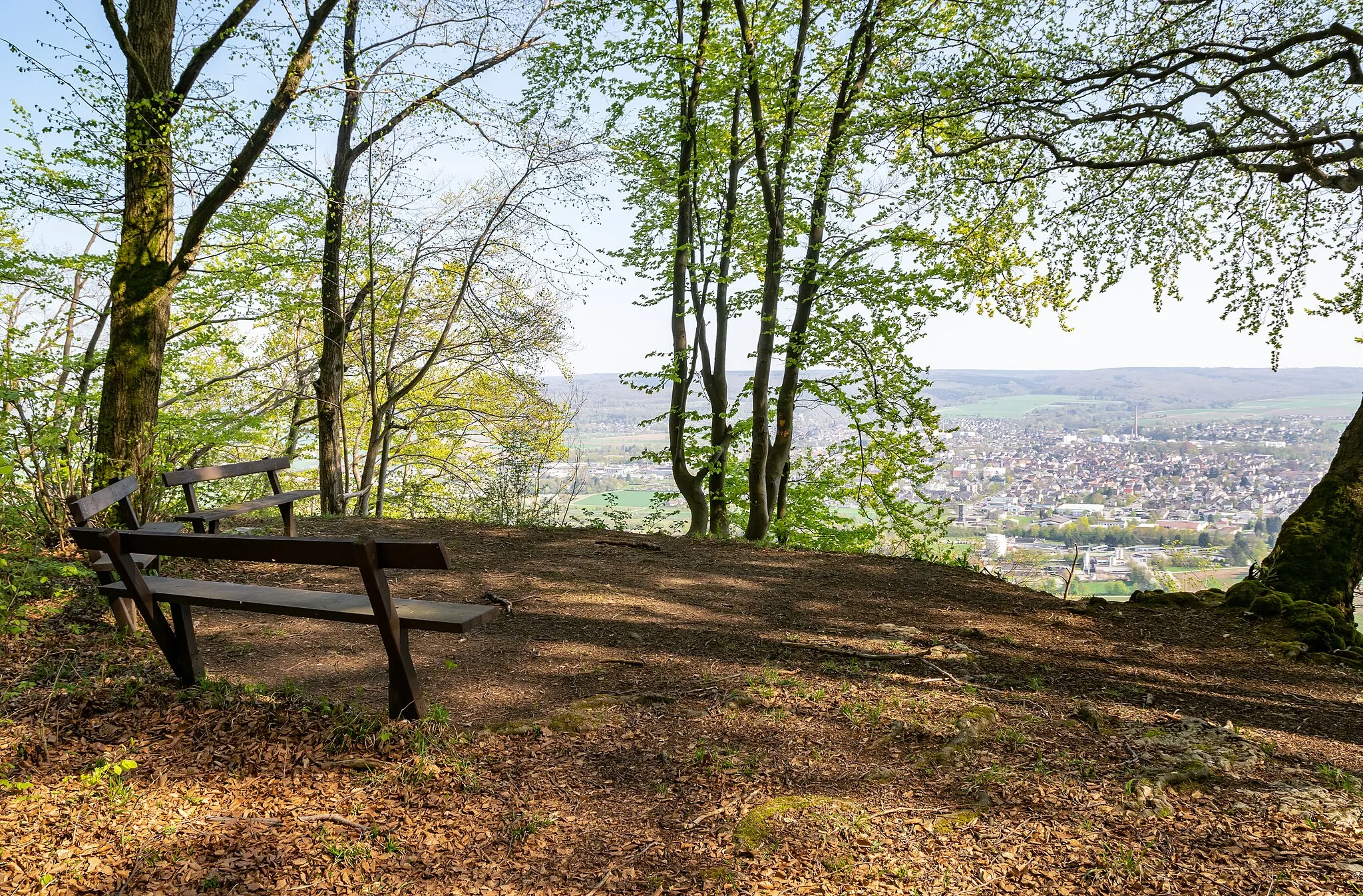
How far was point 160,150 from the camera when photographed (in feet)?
22.4

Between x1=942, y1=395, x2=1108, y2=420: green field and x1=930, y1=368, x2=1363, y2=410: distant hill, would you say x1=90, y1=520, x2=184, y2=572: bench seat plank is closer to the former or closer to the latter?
x1=942, y1=395, x2=1108, y2=420: green field

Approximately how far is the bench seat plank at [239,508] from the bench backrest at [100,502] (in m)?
0.85

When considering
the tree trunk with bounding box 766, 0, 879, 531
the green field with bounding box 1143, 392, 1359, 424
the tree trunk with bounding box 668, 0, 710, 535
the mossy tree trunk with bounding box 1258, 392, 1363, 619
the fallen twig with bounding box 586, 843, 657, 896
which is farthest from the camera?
the green field with bounding box 1143, 392, 1359, 424

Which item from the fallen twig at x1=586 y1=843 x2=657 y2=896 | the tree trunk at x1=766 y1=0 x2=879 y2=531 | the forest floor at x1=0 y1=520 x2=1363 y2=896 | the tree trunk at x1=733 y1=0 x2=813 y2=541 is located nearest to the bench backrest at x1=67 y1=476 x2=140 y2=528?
the forest floor at x1=0 y1=520 x2=1363 y2=896

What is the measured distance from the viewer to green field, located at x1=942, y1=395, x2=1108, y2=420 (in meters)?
27.4

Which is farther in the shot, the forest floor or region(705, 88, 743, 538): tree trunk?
region(705, 88, 743, 538): tree trunk

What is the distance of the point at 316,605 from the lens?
3516mm

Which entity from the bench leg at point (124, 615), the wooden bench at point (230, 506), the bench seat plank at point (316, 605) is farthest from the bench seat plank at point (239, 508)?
the bench seat plank at point (316, 605)

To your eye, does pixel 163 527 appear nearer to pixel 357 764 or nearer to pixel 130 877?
pixel 357 764

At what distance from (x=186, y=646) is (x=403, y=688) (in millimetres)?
1227

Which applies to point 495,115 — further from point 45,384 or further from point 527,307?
point 45,384

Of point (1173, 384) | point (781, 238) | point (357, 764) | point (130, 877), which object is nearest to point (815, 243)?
point (781, 238)

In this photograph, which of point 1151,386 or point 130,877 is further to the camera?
point 1151,386

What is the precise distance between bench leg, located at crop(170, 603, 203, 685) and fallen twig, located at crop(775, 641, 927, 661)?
342cm
